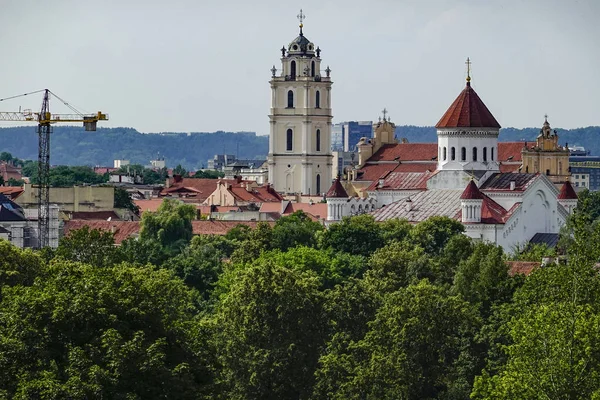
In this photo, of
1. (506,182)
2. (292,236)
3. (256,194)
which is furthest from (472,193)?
(256,194)

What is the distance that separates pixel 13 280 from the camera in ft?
212

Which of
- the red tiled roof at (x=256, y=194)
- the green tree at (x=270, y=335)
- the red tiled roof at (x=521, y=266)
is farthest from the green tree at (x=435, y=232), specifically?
the red tiled roof at (x=256, y=194)

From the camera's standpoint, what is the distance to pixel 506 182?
373 feet

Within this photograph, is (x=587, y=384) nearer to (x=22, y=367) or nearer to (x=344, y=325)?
(x=22, y=367)

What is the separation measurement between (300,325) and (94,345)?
1551 cm

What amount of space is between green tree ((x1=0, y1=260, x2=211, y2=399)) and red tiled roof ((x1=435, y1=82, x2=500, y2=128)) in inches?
2428

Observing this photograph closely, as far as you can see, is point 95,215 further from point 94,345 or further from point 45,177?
point 94,345

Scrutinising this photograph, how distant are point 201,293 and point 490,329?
23751mm

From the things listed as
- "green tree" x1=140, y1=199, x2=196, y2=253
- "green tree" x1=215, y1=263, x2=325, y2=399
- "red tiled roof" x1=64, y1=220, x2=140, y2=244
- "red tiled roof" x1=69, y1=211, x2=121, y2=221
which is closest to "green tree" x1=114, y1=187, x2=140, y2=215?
"red tiled roof" x1=69, y1=211, x2=121, y2=221

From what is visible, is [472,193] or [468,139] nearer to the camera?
[472,193]

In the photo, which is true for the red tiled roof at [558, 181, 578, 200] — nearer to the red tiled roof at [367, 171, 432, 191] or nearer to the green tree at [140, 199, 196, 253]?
the red tiled roof at [367, 171, 432, 191]

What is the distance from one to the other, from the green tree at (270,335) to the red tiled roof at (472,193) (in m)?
36.0

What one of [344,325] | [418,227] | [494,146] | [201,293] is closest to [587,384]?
[344,325]

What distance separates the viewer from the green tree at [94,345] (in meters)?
52.6
